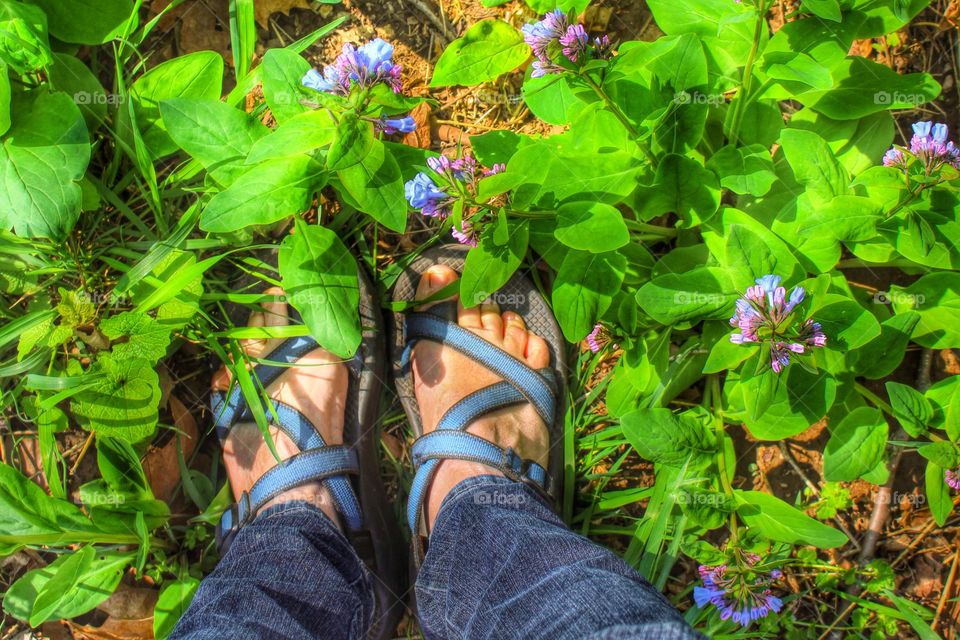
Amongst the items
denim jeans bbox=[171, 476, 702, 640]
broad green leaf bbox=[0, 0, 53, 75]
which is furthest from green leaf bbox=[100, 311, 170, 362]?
broad green leaf bbox=[0, 0, 53, 75]

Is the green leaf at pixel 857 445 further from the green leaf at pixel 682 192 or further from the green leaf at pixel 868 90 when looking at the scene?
the green leaf at pixel 868 90

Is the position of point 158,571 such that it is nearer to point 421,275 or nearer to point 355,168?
point 421,275

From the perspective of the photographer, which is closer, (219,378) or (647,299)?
(647,299)

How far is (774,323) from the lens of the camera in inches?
49.6

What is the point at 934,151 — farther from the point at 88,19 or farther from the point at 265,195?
the point at 88,19

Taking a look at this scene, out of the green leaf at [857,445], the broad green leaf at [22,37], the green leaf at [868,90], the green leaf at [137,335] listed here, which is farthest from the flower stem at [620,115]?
the broad green leaf at [22,37]

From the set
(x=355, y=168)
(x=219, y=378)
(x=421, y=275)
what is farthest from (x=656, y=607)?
(x=219, y=378)

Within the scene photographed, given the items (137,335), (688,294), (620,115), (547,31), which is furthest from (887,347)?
(137,335)

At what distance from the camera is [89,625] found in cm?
193

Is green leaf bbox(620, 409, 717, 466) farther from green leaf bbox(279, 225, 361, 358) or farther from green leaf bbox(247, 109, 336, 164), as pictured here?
green leaf bbox(247, 109, 336, 164)

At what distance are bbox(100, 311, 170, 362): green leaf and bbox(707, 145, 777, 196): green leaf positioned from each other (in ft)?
4.25

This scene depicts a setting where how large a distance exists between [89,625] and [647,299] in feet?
5.68

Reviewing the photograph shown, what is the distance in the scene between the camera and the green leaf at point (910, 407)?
1575 mm

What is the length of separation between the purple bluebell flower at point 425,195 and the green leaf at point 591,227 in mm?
238
